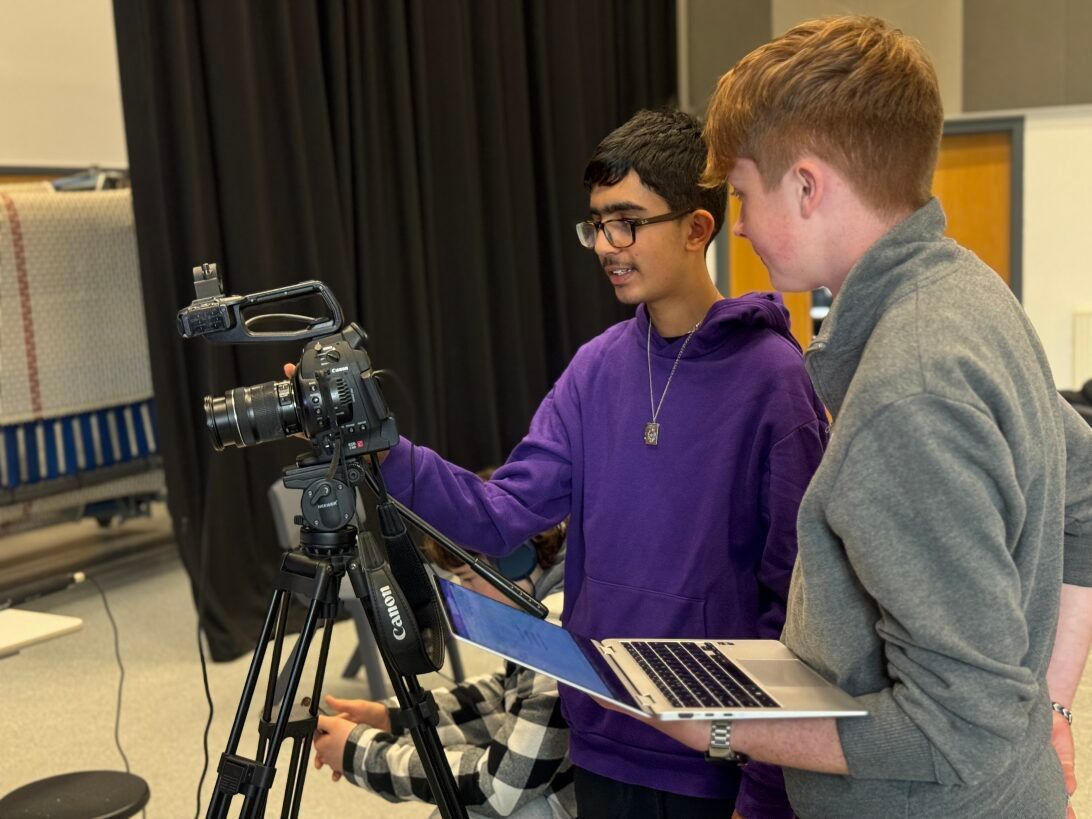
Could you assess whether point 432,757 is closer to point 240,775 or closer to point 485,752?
point 240,775

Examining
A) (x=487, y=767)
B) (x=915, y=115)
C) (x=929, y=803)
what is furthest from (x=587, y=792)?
(x=915, y=115)

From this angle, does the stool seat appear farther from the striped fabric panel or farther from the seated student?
the striped fabric panel

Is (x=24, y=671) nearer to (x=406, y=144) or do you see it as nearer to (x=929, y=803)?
(x=406, y=144)

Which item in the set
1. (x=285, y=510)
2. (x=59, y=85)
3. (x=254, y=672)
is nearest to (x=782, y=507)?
(x=254, y=672)

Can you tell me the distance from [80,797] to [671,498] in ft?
5.03

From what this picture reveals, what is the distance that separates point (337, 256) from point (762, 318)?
8.50 ft

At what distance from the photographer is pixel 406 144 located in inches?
162

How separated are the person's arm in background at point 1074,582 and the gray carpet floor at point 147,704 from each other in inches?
57.9

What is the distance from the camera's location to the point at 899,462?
868 millimetres

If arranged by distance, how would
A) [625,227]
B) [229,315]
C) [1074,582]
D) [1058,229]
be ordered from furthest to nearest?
[1058,229]
[625,227]
[229,315]
[1074,582]

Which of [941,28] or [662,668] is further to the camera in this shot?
[941,28]

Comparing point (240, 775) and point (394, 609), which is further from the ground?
point (394, 609)

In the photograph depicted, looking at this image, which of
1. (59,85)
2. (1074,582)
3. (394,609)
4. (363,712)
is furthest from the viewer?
(59,85)

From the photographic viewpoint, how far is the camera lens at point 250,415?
4.27ft
